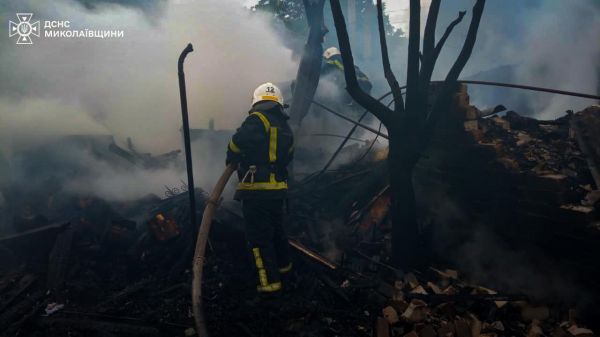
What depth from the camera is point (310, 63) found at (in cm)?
777

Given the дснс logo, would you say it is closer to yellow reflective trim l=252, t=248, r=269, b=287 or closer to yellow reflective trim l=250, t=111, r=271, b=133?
yellow reflective trim l=250, t=111, r=271, b=133

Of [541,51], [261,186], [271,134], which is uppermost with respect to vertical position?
[541,51]

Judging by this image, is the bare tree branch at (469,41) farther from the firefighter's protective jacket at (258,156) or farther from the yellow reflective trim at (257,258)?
the yellow reflective trim at (257,258)

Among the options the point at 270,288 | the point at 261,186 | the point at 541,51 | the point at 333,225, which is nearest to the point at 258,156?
the point at 261,186

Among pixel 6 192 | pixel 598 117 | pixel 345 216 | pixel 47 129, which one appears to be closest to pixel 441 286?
pixel 345 216

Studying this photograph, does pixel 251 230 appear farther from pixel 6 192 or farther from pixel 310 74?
pixel 6 192

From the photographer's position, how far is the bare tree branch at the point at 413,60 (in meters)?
3.96

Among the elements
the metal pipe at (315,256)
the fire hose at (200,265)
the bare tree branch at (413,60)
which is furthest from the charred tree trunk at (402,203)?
the fire hose at (200,265)

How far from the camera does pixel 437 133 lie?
17.3ft

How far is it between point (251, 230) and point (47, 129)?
8.79 metres

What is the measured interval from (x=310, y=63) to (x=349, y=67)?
12.8ft

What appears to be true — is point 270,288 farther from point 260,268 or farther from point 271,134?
point 271,134

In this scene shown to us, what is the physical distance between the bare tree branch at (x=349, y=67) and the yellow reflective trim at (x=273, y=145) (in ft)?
3.39

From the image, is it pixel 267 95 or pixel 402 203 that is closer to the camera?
pixel 402 203
